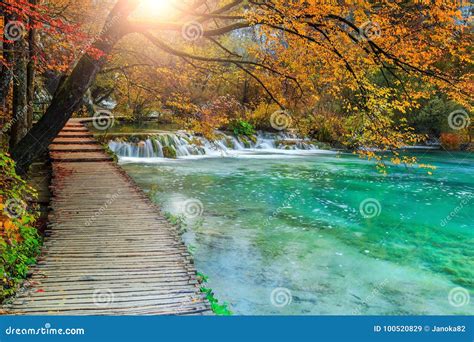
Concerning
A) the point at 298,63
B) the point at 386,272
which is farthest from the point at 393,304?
the point at 298,63

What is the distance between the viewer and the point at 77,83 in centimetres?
732

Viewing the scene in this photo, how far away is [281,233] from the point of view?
396 inches

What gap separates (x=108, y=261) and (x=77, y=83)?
340 cm

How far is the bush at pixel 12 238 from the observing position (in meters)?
4.98

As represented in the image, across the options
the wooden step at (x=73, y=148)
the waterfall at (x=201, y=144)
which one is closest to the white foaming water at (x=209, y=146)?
the waterfall at (x=201, y=144)

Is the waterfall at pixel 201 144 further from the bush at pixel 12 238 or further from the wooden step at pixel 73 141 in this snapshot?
the bush at pixel 12 238

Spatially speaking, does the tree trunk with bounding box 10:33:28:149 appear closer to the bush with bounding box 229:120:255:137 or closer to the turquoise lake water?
the turquoise lake water

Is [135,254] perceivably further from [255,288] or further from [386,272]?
[386,272]

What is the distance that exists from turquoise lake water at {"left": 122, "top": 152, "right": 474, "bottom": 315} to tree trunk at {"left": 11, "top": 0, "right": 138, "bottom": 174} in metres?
3.65

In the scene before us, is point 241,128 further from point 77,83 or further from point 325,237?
point 77,83

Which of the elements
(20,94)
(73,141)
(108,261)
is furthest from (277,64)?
(73,141)

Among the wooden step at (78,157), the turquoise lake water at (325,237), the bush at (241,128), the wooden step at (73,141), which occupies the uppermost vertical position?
the bush at (241,128)

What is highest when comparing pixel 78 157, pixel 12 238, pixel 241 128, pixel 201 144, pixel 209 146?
pixel 241 128

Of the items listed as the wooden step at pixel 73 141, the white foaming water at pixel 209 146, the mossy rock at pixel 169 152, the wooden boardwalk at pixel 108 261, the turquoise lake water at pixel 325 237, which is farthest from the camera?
the mossy rock at pixel 169 152
